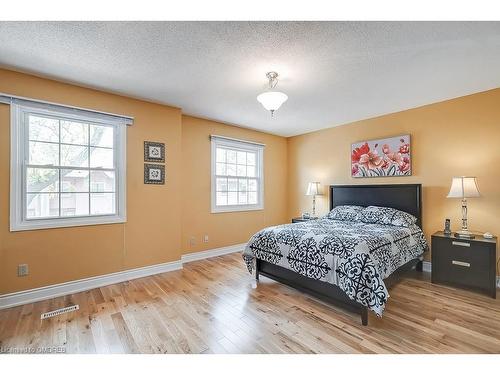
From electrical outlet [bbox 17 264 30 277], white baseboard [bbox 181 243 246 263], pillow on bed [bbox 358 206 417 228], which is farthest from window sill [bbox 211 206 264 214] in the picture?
electrical outlet [bbox 17 264 30 277]

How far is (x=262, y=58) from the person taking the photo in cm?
219

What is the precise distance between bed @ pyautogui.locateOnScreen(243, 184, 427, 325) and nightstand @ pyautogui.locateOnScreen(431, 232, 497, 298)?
275mm

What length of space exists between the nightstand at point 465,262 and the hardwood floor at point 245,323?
13 centimetres

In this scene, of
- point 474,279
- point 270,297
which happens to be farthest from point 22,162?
point 474,279

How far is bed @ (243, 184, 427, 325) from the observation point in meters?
2.06

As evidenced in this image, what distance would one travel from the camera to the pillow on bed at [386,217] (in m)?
3.22

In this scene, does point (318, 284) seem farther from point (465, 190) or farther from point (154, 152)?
point (154, 152)

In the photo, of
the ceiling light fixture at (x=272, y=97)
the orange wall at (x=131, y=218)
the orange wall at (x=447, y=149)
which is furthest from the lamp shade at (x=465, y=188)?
the orange wall at (x=131, y=218)

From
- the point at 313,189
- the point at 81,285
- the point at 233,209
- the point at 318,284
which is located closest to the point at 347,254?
the point at 318,284

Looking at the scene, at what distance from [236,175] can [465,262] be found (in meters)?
3.52

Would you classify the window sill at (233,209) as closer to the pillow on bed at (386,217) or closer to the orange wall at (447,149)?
the orange wall at (447,149)

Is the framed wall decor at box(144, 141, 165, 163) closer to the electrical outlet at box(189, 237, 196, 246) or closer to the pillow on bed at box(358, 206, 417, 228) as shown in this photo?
the electrical outlet at box(189, 237, 196, 246)
